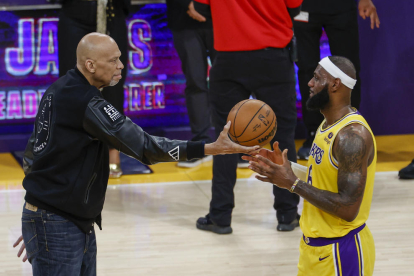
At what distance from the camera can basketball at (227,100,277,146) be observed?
12.0 feet

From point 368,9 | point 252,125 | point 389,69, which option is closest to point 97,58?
point 252,125

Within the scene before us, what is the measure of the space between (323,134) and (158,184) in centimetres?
357

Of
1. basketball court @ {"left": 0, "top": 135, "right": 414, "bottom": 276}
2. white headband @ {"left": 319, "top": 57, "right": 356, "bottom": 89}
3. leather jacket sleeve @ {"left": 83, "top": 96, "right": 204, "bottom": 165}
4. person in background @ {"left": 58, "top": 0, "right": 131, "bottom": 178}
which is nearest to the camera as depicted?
leather jacket sleeve @ {"left": 83, "top": 96, "right": 204, "bottom": 165}

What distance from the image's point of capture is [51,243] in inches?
112

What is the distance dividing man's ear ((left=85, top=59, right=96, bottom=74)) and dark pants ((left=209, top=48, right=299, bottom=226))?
6.65 feet

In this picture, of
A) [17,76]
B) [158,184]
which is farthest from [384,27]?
[17,76]

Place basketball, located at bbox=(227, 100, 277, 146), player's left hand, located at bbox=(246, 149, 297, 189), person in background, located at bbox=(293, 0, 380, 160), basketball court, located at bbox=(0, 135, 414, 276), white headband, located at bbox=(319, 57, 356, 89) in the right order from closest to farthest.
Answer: player's left hand, located at bbox=(246, 149, 297, 189), white headband, located at bbox=(319, 57, 356, 89), basketball, located at bbox=(227, 100, 277, 146), basketball court, located at bbox=(0, 135, 414, 276), person in background, located at bbox=(293, 0, 380, 160)

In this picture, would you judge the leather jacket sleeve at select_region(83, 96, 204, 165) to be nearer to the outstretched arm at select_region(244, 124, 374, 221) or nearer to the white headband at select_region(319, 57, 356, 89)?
the outstretched arm at select_region(244, 124, 374, 221)

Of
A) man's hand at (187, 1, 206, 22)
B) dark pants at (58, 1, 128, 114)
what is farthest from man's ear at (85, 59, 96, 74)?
man's hand at (187, 1, 206, 22)

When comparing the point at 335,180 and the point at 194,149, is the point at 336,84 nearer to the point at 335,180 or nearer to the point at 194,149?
the point at 335,180

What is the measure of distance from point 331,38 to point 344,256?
436 centimetres

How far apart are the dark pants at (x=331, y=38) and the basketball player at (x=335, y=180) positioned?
150 inches

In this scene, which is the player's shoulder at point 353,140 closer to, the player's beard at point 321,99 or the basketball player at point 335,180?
the basketball player at point 335,180

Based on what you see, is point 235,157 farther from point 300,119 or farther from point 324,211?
point 300,119
